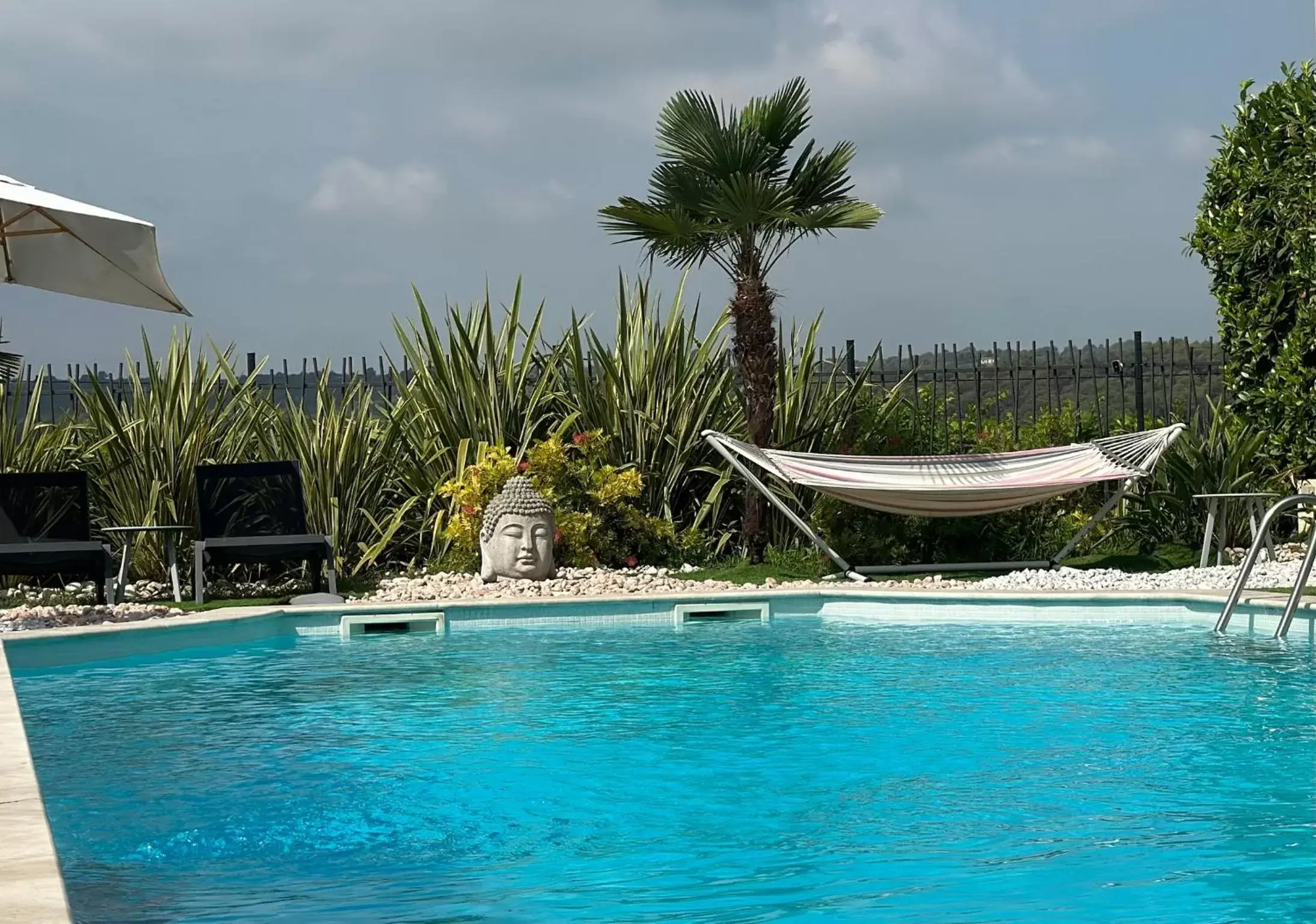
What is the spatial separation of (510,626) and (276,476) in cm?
203

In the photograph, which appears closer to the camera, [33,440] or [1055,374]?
[33,440]

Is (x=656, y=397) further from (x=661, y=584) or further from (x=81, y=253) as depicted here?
(x=81, y=253)

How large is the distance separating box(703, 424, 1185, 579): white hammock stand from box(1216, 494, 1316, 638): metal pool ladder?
7.29ft

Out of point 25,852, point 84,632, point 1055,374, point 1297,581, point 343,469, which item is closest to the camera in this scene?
point 25,852

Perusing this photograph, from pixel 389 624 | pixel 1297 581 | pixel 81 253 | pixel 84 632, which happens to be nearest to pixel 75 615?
pixel 84 632

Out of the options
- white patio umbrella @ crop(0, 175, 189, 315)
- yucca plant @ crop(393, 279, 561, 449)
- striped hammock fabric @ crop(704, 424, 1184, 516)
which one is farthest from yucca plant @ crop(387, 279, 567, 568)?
white patio umbrella @ crop(0, 175, 189, 315)

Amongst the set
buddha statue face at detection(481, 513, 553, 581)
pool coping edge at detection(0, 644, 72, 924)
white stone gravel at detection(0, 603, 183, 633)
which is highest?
buddha statue face at detection(481, 513, 553, 581)

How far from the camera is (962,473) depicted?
30.8 feet

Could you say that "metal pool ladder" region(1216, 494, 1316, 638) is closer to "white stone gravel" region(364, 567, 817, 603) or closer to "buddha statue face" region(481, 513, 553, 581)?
"white stone gravel" region(364, 567, 817, 603)

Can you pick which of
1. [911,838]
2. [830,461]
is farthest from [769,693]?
[830,461]

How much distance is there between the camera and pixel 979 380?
40.4ft

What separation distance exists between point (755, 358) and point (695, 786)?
6059mm

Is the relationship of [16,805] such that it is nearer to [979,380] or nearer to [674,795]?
[674,795]

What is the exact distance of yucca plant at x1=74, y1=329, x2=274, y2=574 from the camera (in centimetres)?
947
